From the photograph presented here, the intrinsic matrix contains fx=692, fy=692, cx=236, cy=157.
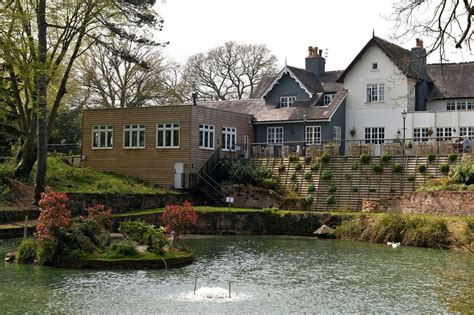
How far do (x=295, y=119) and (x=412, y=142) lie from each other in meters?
10.1

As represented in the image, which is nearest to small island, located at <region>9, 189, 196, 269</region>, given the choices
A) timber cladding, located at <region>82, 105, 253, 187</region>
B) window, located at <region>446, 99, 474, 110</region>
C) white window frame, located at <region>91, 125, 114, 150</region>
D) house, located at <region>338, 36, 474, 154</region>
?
timber cladding, located at <region>82, 105, 253, 187</region>

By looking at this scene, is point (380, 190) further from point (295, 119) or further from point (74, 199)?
point (74, 199)

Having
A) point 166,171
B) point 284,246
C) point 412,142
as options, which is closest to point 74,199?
point 166,171

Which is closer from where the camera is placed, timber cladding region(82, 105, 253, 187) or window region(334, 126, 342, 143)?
timber cladding region(82, 105, 253, 187)

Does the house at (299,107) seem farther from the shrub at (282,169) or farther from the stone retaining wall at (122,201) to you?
the stone retaining wall at (122,201)

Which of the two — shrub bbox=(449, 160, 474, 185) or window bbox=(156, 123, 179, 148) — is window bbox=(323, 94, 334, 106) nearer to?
window bbox=(156, 123, 179, 148)

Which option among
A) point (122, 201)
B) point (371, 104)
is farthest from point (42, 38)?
point (371, 104)

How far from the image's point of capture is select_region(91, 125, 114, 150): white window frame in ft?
143

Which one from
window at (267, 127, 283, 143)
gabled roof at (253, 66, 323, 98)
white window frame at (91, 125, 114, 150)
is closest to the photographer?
white window frame at (91, 125, 114, 150)

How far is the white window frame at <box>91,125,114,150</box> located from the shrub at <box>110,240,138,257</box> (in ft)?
77.8

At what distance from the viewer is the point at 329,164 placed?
38312 mm

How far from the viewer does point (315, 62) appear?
5103 centimetres

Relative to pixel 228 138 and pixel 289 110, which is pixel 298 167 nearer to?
pixel 228 138

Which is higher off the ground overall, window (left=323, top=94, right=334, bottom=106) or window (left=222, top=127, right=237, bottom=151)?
window (left=323, top=94, right=334, bottom=106)
